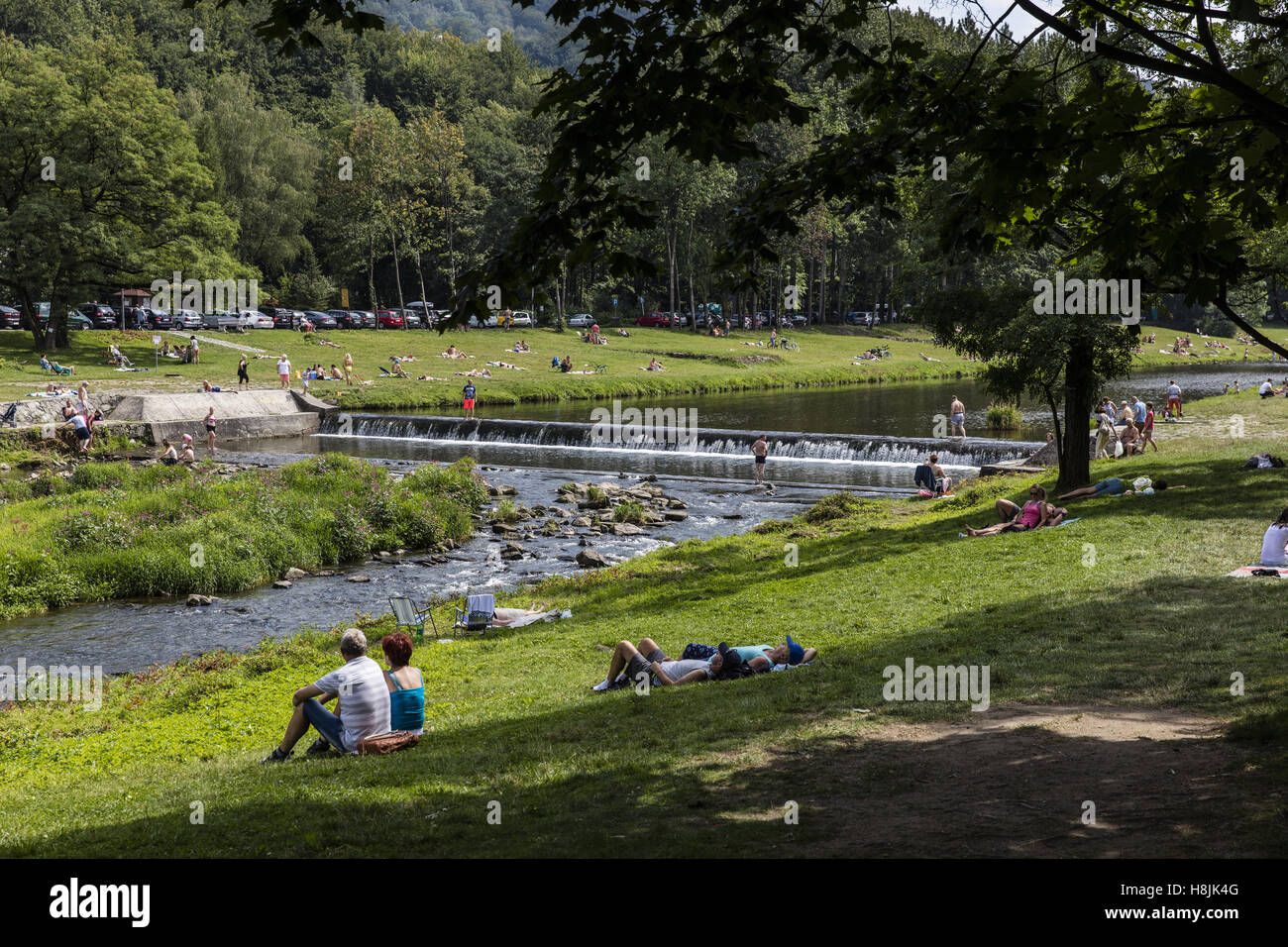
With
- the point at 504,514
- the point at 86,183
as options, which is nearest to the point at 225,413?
the point at 86,183

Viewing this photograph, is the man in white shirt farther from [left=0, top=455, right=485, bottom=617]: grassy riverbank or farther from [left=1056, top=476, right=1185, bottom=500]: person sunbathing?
[left=1056, top=476, right=1185, bottom=500]: person sunbathing

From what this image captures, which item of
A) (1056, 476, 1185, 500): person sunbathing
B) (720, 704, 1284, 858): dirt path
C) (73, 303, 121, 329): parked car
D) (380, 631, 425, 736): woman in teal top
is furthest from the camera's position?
(73, 303, 121, 329): parked car

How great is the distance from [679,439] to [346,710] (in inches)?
1414

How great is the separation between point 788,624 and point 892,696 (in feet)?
15.3

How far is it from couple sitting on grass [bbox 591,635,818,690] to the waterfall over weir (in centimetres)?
2807

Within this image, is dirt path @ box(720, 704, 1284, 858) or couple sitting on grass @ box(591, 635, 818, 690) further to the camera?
couple sitting on grass @ box(591, 635, 818, 690)

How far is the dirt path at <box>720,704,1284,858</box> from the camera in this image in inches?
250

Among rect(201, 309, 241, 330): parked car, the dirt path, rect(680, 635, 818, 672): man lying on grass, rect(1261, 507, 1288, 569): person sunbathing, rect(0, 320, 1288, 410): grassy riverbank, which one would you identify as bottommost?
rect(680, 635, 818, 672): man lying on grass

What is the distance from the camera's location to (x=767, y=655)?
40.3ft

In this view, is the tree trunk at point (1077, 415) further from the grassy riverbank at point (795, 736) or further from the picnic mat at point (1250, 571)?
the picnic mat at point (1250, 571)

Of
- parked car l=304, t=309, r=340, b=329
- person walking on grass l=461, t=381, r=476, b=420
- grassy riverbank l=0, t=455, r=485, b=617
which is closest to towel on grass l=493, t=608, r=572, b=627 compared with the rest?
grassy riverbank l=0, t=455, r=485, b=617

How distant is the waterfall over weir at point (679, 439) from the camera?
39875 millimetres
